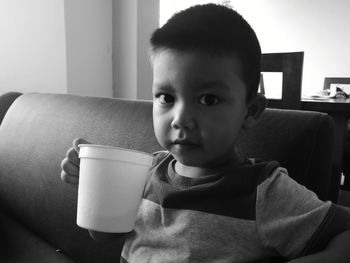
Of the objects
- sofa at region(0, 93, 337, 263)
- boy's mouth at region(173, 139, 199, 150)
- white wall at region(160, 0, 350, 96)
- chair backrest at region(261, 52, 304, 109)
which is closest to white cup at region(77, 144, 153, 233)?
boy's mouth at region(173, 139, 199, 150)

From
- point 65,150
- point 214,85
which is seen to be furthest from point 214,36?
point 65,150

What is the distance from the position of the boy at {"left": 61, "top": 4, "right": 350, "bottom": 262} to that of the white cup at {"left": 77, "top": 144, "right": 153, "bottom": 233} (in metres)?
0.09

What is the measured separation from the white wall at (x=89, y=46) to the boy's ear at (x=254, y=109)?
1.78m

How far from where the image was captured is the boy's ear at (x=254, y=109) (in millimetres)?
746

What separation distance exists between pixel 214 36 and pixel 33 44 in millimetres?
1932

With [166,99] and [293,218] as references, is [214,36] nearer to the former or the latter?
[166,99]

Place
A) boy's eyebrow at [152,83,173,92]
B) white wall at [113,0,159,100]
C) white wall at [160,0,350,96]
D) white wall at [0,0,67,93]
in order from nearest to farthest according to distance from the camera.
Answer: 1. boy's eyebrow at [152,83,173,92]
2. white wall at [0,0,67,93]
3. white wall at [113,0,159,100]
4. white wall at [160,0,350,96]

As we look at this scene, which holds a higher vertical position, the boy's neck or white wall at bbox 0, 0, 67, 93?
white wall at bbox 0, 0, 67, 93

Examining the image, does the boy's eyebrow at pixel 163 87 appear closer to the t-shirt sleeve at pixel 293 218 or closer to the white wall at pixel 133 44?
the t-shirt sleeve at pixel 293 218

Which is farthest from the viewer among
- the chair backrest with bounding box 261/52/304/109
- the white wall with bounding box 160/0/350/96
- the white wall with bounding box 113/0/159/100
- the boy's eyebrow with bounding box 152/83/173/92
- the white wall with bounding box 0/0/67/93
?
the white wall with bounding box 160/0/350/96

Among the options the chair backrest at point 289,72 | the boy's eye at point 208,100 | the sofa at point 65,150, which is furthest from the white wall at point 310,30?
the boy's eye at point 208,100

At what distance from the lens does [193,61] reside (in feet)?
2.15

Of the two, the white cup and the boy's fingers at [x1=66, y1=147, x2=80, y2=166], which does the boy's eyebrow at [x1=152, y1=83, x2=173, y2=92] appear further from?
the boy's fingers at [x1=66, y1=147, x2=80, y2=166]

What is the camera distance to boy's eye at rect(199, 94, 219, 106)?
2.16ft
